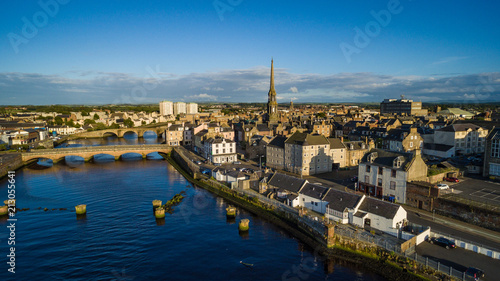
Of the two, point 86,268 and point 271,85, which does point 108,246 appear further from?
point 271,85

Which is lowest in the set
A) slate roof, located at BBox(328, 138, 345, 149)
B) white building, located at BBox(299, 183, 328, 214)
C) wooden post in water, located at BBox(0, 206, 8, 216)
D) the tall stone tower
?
wooden post in water, located at BBox(0, 206, 8, 216)

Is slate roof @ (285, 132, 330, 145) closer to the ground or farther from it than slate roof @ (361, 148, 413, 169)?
farther from it

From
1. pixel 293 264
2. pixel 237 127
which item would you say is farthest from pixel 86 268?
pixel 237 127

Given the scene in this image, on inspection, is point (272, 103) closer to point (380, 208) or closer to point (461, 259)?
point (380, 208)

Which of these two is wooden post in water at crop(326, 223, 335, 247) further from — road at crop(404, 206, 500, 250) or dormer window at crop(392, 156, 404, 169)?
dormer window at crop(392, 156, 404, 169)

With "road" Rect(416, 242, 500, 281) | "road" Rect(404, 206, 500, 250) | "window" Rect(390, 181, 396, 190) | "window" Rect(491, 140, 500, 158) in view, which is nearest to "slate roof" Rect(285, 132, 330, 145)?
"window" Rect(390, 181, 396, 190)

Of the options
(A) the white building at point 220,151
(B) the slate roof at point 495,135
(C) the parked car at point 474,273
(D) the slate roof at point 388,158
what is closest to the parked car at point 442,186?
(D) the slate roof at point 388,158

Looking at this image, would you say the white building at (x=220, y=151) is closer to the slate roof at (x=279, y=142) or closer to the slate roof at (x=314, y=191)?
the slate roof at (x=279, y=142)
